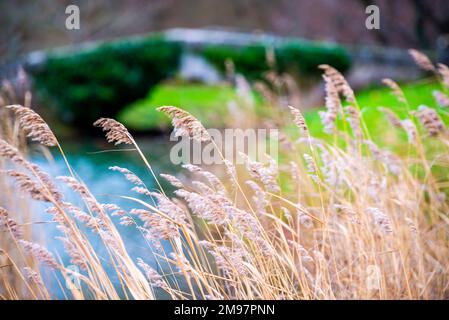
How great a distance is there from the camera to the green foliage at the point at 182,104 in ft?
24.0

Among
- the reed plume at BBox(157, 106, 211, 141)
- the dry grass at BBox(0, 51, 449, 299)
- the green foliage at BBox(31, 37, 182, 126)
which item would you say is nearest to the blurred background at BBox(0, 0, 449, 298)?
the green foliage at BBox(31, 37, 182, 126)

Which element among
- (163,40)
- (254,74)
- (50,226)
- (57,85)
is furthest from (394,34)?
(50,226)

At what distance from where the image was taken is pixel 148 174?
16.0ft

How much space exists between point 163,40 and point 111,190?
445 centimetres

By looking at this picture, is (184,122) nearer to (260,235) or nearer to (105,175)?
(260,235)

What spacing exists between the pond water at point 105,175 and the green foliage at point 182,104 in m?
0.74

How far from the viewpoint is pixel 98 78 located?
7.07 meters

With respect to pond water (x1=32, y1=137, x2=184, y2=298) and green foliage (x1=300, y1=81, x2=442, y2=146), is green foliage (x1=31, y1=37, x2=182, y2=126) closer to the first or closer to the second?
pond water (x1=32, y1=137, x2=184, y2=298)

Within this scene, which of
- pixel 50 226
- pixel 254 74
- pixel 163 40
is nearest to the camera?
pixel 50 226

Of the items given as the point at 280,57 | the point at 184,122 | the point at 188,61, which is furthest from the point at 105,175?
the point at 280,57

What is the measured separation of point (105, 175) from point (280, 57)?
17.5 ft

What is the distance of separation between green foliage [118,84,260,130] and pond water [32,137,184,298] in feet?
2.43
